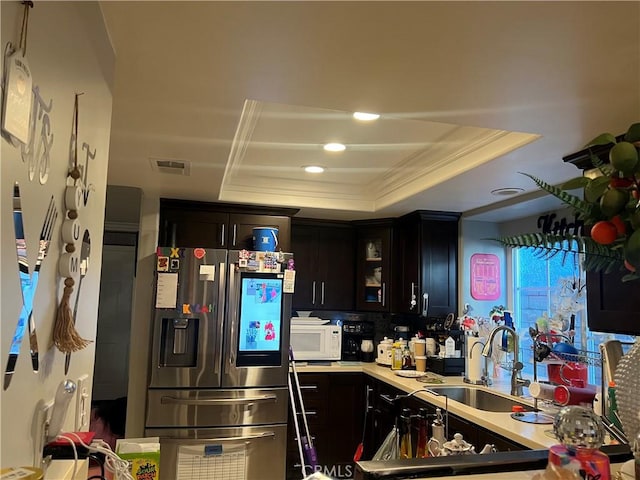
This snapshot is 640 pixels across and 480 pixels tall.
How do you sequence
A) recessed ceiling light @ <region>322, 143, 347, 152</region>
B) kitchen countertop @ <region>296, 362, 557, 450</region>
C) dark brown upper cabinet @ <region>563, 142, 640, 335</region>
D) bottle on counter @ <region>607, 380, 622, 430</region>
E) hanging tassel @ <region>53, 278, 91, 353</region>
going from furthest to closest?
1. recessed ceiling light @ <region>322, 143, 347, 152</region>
2. kitchen countertop @ <region>296, 362, 557, 450</region>
3. dark brown upper cabinet @ <region>563, 142, 640, 335</region>
4. bottle on counter @ <region>607, 380, 622, 430</region>
5. hanging tassel @ <region>53, 278, 91, 353</region>

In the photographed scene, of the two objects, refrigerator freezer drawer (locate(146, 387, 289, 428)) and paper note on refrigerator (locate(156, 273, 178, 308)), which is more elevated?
paper note on refrigerator (locate(156, 273, 178, 308))

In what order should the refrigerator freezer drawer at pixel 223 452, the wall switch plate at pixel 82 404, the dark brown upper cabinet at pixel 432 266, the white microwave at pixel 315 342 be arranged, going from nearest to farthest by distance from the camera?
1. the wall switch plate at pixel 82 404
2. the refrigerator freezer drawer at pixel 223 452
3. the dark brown upper cabinet at pixel 432 266
4. the white microwave at pixel 315 342

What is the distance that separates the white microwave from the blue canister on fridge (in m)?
0.78

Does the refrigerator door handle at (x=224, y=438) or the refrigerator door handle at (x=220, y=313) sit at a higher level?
the refrigerator door handle at (x=220, y=313)

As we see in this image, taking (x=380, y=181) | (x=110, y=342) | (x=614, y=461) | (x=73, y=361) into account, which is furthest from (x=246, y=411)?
(x=614, y=461)

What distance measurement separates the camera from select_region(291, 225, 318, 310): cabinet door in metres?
4.34

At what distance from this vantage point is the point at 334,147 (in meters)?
2.96

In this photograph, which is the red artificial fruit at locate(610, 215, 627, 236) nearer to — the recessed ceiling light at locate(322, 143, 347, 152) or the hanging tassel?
the hanging tassel

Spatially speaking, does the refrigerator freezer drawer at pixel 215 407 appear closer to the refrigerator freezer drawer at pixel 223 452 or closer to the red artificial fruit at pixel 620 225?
the refrigerator freezer drawer at pixel 223 452

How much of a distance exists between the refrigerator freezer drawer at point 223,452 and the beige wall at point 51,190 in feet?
6.77

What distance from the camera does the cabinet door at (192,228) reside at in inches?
145

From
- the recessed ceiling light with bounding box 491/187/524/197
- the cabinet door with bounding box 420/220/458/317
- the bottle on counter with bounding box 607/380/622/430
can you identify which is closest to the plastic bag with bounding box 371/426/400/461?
the bottle on counter with bounding box 607/380/622/430

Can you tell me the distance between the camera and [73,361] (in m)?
1.17

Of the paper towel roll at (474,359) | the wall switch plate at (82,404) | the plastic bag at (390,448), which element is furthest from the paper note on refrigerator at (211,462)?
the wall switch plate at (82,404)
